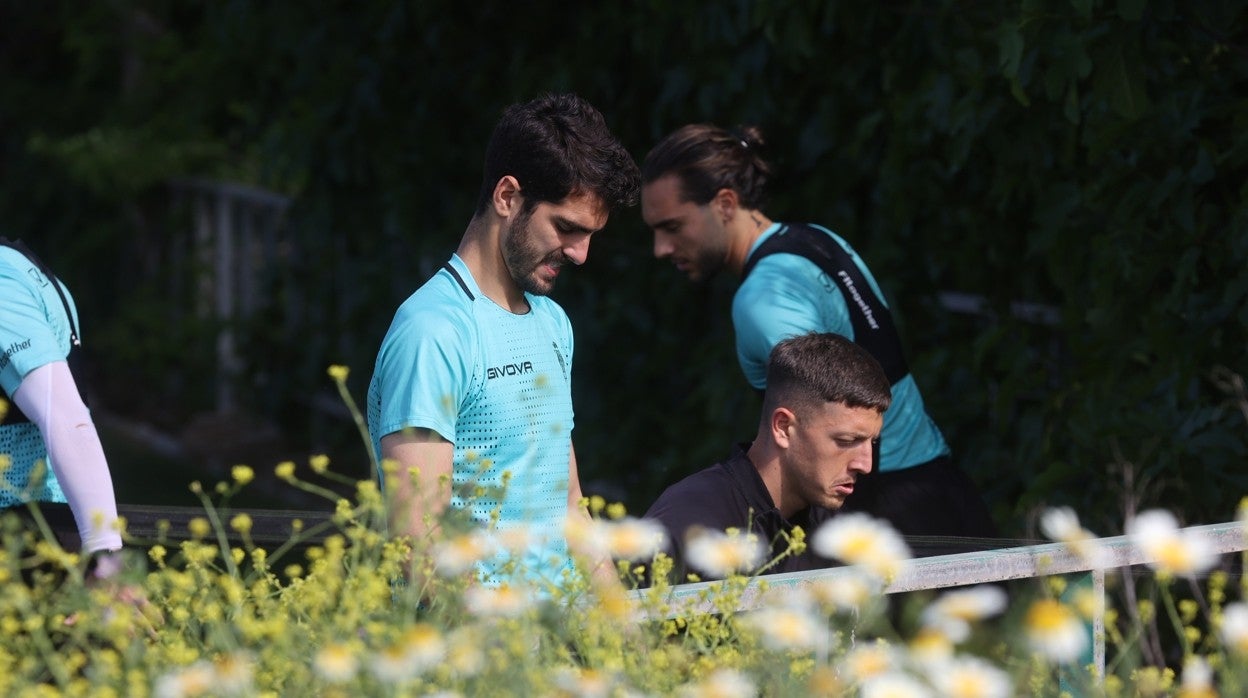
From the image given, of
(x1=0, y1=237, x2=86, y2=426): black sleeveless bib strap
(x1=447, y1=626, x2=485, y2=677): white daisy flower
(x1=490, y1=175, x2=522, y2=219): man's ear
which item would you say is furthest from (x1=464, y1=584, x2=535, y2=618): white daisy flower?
(x1=0, y1=237, x2=86, y2=426): black sleeveless bib strap

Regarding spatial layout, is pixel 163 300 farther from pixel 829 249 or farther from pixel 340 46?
pixel 829 249

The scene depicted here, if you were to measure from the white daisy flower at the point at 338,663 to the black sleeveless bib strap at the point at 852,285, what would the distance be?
2303mm

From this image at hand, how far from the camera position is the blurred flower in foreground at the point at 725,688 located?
1613mm

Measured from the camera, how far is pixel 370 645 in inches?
78.7

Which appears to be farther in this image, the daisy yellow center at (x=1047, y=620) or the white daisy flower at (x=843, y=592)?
the white daisy flower at (x=843, y=592)

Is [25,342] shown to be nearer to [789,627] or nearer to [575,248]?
[575,248]

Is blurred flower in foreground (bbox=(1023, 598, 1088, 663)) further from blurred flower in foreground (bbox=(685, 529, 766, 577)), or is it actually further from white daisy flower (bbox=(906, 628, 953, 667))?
blurred flower in foreground (bbox=(685, 529, 766, 577))

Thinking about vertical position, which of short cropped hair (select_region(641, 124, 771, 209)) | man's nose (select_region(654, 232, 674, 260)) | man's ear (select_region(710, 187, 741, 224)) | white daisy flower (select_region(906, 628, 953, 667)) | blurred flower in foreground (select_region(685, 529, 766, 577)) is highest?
short cropped hair (select_region(641, 124, 771, 209))

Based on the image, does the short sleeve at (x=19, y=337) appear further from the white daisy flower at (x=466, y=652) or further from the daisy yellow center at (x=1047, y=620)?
the daisy yellow center at (x=1047, y=620)

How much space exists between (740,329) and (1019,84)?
904mm

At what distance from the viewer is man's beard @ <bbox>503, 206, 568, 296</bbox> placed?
2863 millimetres

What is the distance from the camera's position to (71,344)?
123 inches

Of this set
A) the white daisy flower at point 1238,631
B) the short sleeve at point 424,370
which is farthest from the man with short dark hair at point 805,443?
the white daisy flower at point 1238,631

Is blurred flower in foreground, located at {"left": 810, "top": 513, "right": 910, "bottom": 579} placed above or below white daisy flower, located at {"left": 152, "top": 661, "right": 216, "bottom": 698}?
above
